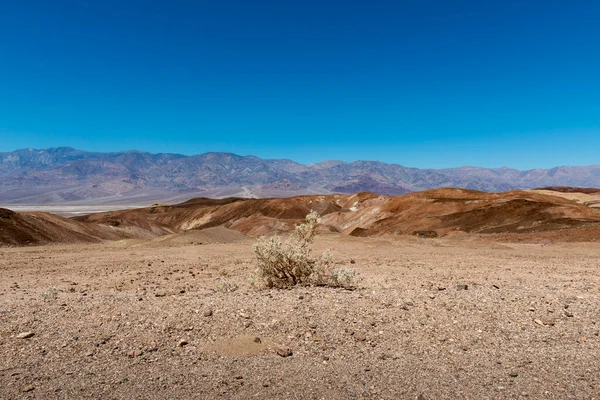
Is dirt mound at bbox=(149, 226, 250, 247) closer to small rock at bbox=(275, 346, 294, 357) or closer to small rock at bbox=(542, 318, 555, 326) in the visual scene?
small rock at bbox=(275, 346, 294, 357)

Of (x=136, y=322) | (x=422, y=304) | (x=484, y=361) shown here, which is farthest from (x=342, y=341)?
(x=136, y=322)

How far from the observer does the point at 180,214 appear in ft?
378

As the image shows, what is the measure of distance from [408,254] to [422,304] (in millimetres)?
15205

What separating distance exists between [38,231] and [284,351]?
37.9 meters

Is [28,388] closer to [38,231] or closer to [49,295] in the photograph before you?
[49,295]

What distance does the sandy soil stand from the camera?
5246mm

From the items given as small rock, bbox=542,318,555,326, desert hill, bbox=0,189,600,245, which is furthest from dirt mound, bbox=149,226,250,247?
small rock, bbox=542,318,555,326

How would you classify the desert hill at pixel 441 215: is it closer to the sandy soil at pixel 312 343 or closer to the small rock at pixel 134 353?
the sandy soil at pixel 312 343

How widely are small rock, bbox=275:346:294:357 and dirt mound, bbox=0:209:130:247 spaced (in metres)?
33.2

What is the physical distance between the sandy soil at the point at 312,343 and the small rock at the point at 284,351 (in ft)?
0.18

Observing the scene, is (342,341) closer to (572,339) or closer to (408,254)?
(572,339)

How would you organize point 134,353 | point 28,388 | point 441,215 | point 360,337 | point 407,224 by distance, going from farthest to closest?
point 441,215 → point 407,224 → point 360,337 → point 134,353 → point 28,388

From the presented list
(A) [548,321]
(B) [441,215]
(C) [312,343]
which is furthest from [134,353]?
(B) [441,215]

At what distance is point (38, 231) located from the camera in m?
35.6
